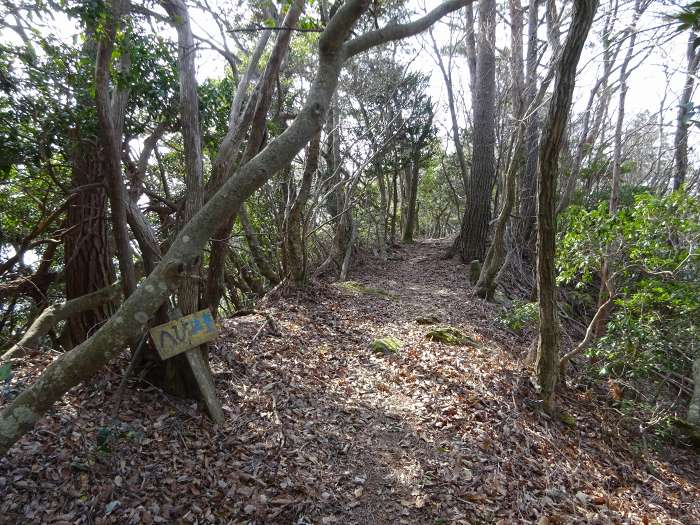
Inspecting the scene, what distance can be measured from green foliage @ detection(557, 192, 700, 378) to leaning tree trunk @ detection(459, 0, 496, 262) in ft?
22.4

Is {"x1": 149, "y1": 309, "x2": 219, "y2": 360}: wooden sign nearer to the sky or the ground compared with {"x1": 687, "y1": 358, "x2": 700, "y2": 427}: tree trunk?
nearer to the sky

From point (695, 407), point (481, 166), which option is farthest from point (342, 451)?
point (481, 166)

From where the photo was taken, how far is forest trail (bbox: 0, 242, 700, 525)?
2.73 m

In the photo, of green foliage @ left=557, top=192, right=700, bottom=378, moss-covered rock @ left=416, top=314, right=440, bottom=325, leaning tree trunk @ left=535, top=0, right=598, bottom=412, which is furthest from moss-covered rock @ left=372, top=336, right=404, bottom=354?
green foliage @ left=557, top=192, right=700, bottom=378

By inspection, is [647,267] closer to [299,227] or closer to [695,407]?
[695,407]

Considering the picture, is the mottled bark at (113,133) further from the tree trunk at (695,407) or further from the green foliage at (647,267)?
the tree trunk at (695,407)

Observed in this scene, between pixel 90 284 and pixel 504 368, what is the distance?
5.69m

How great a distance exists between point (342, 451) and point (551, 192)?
3.37 metres

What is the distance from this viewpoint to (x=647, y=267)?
4.28m

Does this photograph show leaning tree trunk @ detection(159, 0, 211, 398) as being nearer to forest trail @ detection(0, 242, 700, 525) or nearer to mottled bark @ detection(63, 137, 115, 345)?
forest trail @ detection(0, 242, 700, 525)

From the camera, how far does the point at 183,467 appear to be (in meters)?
2.99

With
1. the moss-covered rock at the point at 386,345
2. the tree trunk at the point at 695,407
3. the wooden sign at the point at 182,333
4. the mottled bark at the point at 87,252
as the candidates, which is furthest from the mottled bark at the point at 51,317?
the tree trunk at the point at 695,407

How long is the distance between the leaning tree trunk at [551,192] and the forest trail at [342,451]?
18.5 inches

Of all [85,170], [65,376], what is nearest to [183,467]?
[65,376]
